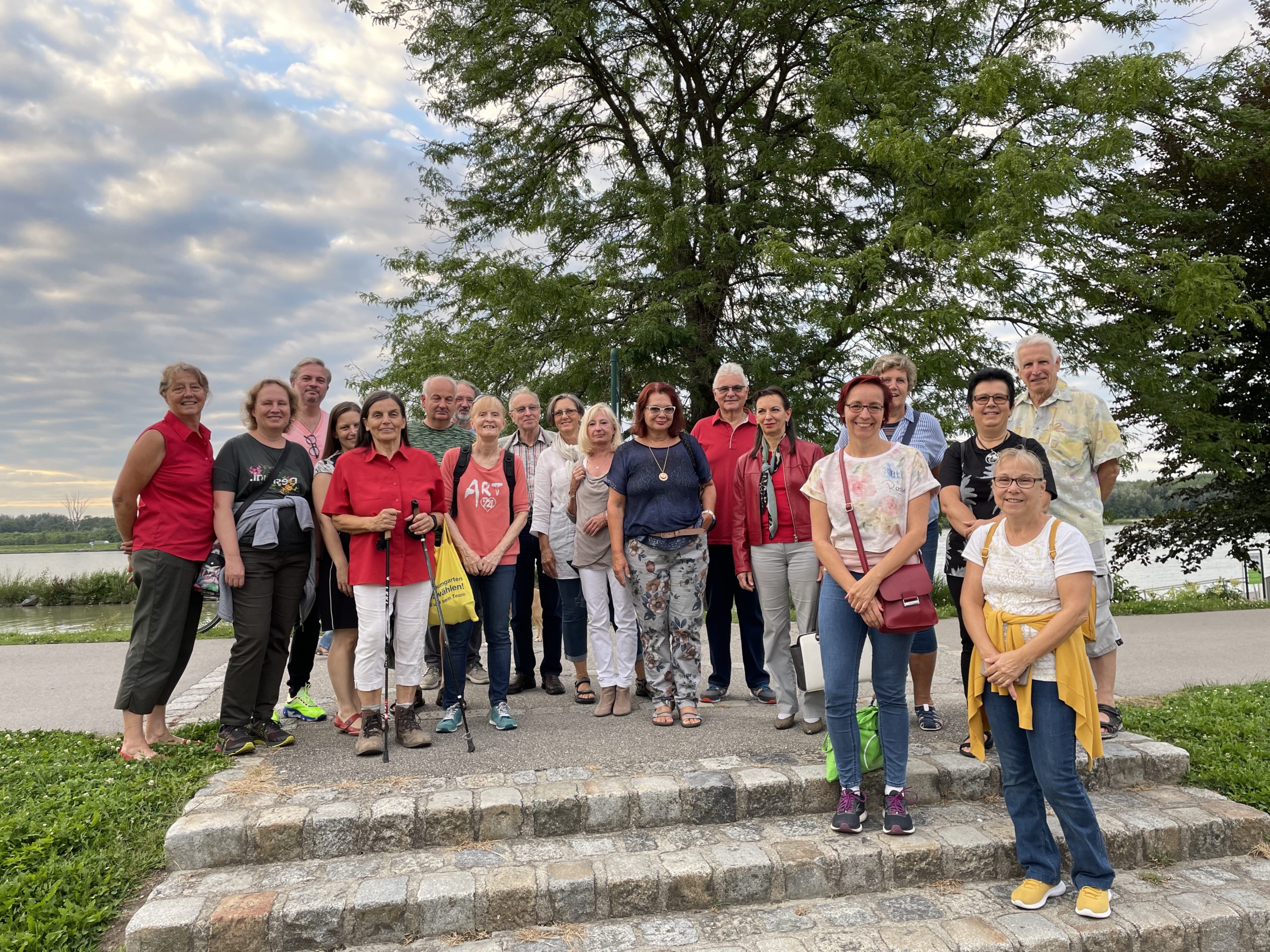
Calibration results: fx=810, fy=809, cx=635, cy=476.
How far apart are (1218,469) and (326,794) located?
13091 mm

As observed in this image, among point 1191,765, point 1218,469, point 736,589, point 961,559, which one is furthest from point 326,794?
point 1218,469

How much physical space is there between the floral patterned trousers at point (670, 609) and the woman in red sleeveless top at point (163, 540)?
2.48m

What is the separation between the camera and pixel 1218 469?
12.0m

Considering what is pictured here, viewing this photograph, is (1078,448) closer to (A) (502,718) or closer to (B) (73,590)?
(A) (502,718)

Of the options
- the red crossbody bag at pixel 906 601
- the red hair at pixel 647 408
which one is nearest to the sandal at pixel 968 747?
the red crossbody bag at pixel 906 601

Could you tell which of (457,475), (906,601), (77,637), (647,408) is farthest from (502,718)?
(77,637)

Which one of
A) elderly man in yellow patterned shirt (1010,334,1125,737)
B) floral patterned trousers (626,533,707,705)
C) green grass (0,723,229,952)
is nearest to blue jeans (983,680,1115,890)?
elderly man in yellow patterned shirt (1010,334,1125,737)

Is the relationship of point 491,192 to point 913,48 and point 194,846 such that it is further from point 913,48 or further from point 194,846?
point 194,846

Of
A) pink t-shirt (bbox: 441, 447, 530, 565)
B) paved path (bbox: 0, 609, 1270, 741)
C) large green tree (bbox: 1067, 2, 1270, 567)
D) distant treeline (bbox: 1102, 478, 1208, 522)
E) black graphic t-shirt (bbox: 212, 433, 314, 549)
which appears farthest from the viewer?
distant treeline (bbox: 1102, 478, 1208, 522)

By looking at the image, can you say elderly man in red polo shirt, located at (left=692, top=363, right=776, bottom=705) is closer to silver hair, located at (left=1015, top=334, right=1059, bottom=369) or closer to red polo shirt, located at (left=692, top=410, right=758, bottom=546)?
red polo shirt, located at (left=692, top=410, right=758, bottom=546)

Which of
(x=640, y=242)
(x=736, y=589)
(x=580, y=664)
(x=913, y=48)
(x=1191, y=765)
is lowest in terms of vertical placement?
(x=1191, y=765)

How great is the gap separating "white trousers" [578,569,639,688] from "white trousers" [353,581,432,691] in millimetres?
1058

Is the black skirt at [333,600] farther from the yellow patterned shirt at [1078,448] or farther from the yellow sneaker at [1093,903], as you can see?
the yellow patterned shirt at [1078,448]

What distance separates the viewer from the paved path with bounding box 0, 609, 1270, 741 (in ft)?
15.8
